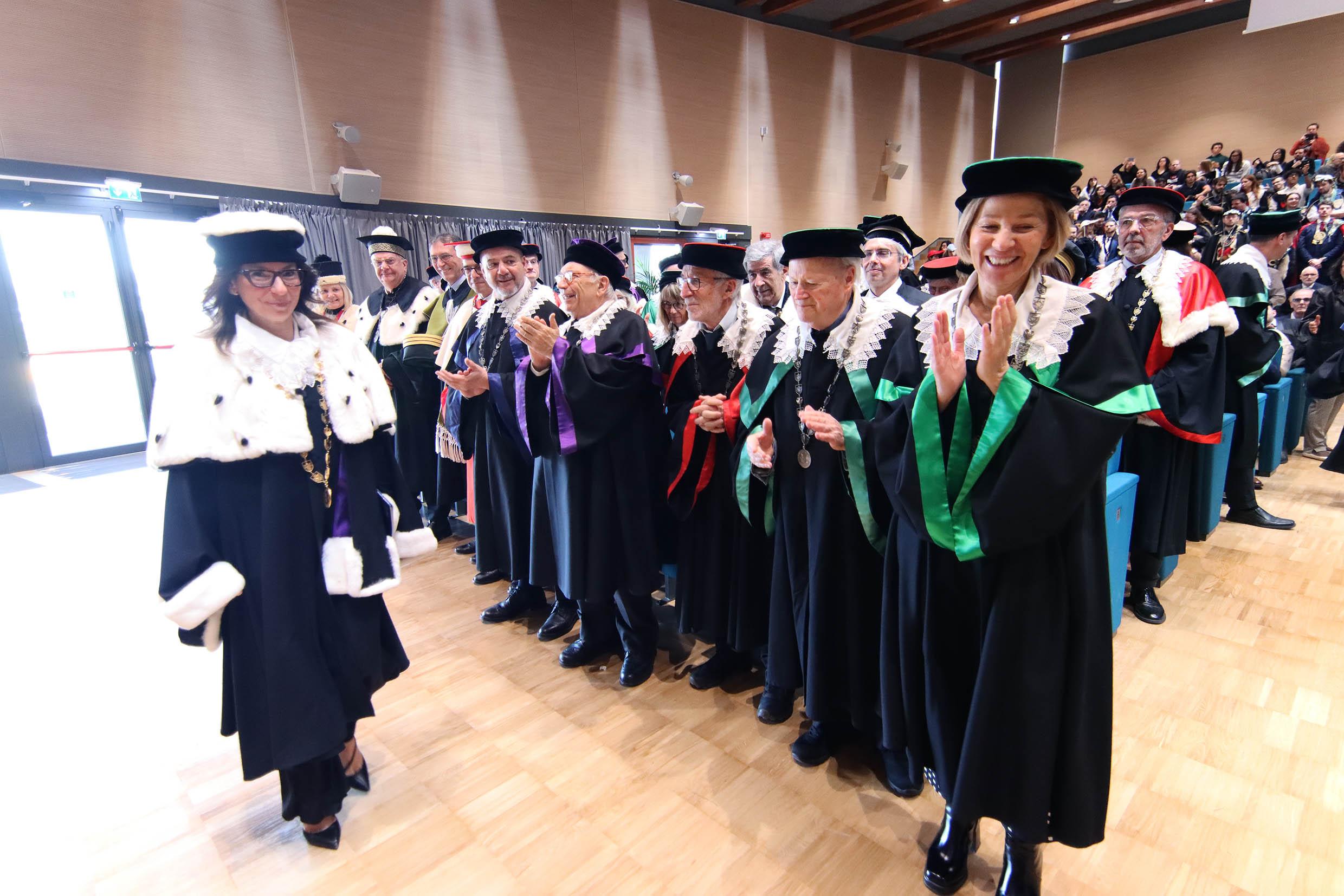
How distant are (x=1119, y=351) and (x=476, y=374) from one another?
2.27 metres

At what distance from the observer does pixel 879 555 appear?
1.99 metres

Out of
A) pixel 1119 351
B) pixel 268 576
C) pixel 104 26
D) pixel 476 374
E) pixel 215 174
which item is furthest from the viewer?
pixel 215 174

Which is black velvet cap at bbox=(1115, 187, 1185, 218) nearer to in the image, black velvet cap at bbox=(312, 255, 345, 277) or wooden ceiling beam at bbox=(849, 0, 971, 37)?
black velvet cap at bbox=(312, 255, 345, 277)

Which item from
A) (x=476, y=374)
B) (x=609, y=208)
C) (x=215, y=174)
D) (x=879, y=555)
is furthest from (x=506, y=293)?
(x=609, y=208)

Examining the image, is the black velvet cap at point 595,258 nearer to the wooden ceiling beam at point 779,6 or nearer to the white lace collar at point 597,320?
the white lace collar at point 597,320

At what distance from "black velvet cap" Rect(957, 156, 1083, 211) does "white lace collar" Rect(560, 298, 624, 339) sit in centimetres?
156

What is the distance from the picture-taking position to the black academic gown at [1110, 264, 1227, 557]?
2857mm

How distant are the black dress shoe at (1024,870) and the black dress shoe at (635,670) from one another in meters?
1.54

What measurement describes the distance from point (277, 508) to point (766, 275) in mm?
2228

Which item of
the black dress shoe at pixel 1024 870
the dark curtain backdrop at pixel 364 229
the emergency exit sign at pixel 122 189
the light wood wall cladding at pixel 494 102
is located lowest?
the black dress shoe at pixel 1024 870

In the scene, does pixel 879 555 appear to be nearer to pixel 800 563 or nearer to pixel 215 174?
pixel 800 563

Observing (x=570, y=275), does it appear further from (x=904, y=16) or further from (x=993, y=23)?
(x=993, y=23)

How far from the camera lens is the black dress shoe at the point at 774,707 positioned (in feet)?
Result: 8.05

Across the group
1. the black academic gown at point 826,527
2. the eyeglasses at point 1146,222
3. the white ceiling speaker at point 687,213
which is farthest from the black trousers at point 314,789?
the white ceiling speaker at point 687,213
